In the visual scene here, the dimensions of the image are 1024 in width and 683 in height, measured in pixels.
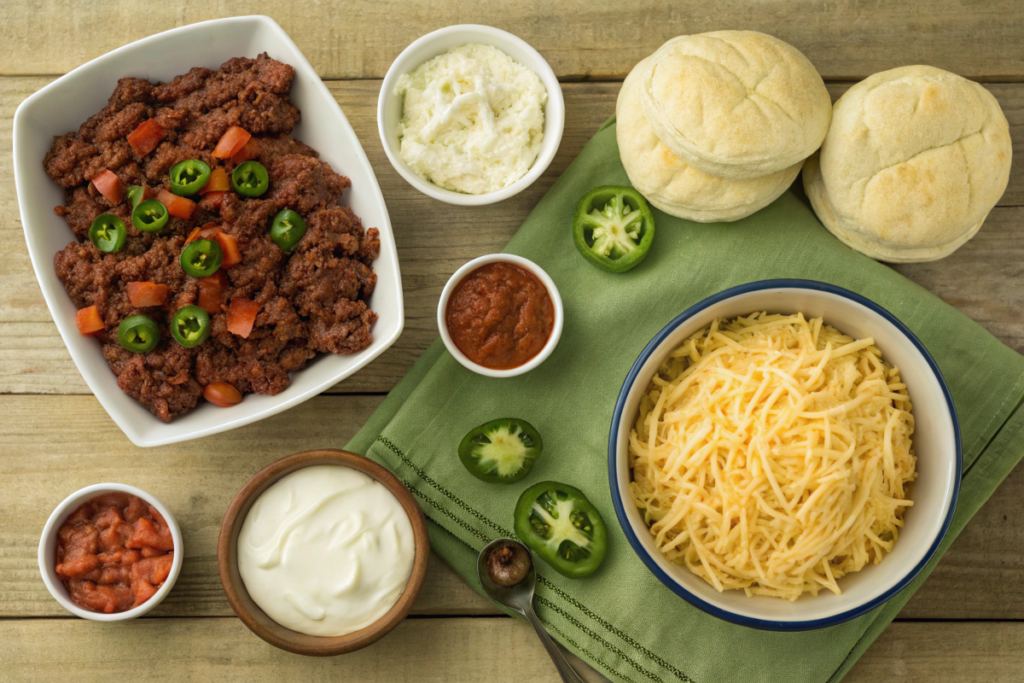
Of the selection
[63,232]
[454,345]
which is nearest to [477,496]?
[454,345]

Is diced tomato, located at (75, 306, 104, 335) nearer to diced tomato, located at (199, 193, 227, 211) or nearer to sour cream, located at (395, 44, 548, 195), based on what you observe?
diced tomato, located at (199, 193, 227, 211)

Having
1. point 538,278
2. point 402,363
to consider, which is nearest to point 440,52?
point 538,278

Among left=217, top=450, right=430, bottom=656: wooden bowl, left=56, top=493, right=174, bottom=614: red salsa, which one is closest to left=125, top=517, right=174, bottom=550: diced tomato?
left=56, top=493, right=174, bottom=614: red salsa

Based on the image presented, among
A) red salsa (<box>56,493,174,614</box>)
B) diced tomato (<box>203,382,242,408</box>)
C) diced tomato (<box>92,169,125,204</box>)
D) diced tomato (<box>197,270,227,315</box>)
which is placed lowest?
red salsa (<box>56,493,174,614</box>)

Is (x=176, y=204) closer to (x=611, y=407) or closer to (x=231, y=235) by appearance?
(x=231, y=235)

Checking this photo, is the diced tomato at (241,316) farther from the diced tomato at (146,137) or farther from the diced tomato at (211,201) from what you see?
the diced tomato at (146,137)

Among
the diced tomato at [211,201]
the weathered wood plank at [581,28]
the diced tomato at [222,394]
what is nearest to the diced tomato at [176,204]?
the diced tomato at [211,201]
